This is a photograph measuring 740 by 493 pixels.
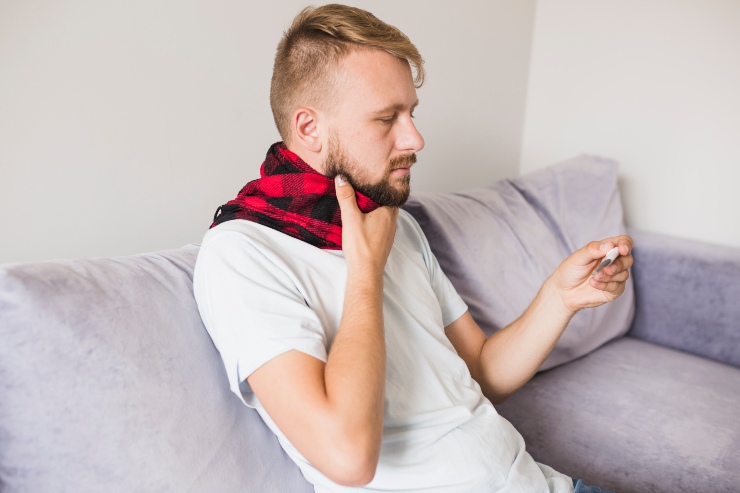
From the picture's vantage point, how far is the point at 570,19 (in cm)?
240

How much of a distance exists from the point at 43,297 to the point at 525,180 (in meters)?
1.42

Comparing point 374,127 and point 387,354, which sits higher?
point 374,127

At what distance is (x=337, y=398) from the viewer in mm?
821

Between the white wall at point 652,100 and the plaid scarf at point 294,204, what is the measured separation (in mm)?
1480

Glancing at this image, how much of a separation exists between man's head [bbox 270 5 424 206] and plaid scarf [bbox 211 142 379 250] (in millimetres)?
36

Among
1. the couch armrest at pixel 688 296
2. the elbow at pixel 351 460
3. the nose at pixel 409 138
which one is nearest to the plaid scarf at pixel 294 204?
the nose at pixel 409 138

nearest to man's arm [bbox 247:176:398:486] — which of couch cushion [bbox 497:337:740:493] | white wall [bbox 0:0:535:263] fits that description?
white wall [bbox 0:0:535:263]

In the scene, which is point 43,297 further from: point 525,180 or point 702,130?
point 702,130

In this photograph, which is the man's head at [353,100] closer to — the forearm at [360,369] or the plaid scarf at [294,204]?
the plaid scarf at [294,204]

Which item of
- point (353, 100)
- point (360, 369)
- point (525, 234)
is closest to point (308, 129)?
point (353, 100)

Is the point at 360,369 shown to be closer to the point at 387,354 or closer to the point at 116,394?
the point at 387,354

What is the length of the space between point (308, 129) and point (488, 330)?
0.74m

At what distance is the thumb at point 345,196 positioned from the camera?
1.07 m

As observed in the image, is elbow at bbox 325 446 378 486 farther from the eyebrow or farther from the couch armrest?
the couch armrest
